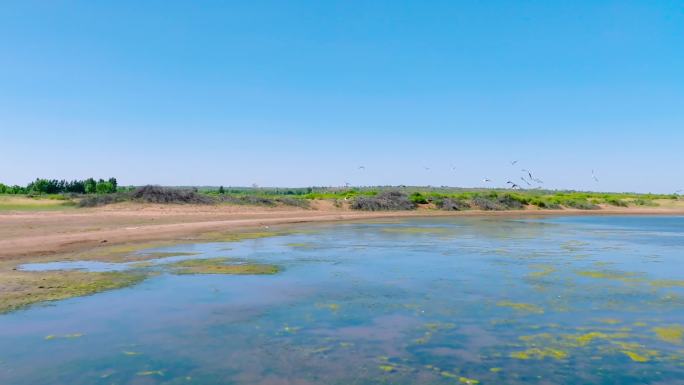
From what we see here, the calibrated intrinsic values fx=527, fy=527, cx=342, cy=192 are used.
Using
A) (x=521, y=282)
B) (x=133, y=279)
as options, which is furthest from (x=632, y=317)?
(x=133, y=279)

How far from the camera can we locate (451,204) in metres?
54.4

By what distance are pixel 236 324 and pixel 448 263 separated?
9.59 m

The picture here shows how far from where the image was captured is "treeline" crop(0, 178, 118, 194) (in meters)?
55.2

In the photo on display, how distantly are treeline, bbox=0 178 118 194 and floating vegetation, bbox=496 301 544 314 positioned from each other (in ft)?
173

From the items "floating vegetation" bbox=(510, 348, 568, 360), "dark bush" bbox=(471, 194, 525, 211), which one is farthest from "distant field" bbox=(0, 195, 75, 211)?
"dark bush" bbox=(471, 194, 525, 211)

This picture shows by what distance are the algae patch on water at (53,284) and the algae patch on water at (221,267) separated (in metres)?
1.63

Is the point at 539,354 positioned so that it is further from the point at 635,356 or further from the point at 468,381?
the point at 468,381

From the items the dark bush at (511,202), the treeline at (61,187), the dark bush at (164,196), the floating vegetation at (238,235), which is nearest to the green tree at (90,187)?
the treeline at (61,187)

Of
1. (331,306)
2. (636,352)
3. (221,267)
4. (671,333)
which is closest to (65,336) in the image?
Result: (331,306)

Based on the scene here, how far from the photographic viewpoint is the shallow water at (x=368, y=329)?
7266mm

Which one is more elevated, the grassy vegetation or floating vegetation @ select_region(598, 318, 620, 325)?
the grassy vegetation

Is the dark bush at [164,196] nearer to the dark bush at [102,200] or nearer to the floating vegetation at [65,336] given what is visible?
the dark bush at [102,200]

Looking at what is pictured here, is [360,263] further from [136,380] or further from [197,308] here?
[136,380]

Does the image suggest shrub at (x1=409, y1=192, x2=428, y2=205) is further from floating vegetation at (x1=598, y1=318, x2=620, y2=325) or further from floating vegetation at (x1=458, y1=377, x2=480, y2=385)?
floating vegetation at (x1=458, y1=377, x2=480, y2=385)
